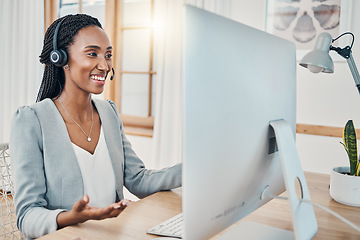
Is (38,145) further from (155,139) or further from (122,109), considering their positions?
(122,109)

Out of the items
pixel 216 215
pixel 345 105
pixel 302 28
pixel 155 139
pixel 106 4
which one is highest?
pixel 106 4

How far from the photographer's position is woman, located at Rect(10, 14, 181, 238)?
1.13 metres

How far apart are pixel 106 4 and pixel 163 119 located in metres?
1.19

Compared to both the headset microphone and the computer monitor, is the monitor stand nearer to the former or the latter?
the computer monitor

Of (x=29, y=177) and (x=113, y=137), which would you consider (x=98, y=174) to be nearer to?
(x=113, y=137)

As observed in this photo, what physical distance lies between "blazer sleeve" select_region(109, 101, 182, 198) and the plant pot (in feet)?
1.66

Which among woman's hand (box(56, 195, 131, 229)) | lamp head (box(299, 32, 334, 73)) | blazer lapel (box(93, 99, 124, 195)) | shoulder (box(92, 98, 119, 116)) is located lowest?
woman's hand (box(56, 195, 131, 229))

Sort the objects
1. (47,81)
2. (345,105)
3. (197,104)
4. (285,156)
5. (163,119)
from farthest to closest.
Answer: (163,119) < (345,105) < (47,81) < (285,156) < (197,104)

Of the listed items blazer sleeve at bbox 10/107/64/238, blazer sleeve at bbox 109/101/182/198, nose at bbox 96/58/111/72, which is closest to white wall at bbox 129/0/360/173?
blazer sleeve at bbox 109/101/182/198

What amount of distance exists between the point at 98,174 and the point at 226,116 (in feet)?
2.55

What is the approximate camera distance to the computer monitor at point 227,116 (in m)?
0.60

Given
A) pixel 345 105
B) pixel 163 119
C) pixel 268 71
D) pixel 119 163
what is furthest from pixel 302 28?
pixel 268 71

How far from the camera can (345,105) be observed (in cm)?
240

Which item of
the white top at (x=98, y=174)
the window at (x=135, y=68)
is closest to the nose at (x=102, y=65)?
the white top at (x=98, y=174)
